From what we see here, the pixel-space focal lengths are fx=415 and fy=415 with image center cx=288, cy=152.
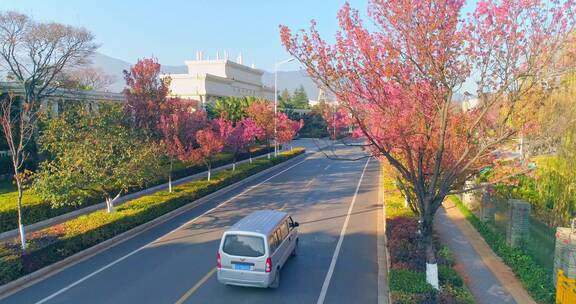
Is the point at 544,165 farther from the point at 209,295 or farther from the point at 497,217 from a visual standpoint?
the point at 209,295

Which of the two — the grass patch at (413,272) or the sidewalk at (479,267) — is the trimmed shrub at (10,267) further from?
the sidewalk at (479,267)

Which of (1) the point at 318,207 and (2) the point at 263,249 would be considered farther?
(1) the point at 318,207

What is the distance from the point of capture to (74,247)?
12.6m

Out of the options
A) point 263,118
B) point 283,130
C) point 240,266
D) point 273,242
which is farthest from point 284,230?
point 283,130

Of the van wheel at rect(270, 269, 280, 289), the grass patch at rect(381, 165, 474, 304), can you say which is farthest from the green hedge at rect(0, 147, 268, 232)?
the grass patch at rect(381, 165, 474, 304)

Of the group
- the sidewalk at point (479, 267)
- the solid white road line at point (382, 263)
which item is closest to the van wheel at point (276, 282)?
the solid white road line at point (382, 263)

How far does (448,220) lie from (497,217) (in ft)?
10.3

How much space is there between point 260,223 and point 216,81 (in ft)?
172

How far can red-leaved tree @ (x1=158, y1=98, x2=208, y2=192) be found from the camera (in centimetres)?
2178

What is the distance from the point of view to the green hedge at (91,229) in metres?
10.9

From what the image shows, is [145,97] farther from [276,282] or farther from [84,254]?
[276,282]

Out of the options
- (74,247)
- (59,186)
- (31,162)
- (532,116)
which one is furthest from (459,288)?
(31,162)

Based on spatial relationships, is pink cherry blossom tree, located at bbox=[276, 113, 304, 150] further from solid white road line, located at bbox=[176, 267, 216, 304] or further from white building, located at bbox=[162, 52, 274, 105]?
solid white road line, located at bbox=[176, 267, 216, 304]

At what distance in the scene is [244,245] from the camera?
387 inches
